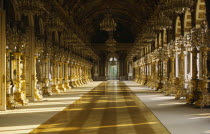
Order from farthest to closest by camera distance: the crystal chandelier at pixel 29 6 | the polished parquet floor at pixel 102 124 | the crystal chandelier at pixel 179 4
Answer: the crystal chandelier at pixel 179 4
the crystal chandelier at pixel 29 6
the polished parquet floor at pixel 102 124

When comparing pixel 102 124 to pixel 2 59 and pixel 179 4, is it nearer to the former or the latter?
pixel 2 59

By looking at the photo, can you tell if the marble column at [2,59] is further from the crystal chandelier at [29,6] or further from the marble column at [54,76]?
the marble column at [54,76]

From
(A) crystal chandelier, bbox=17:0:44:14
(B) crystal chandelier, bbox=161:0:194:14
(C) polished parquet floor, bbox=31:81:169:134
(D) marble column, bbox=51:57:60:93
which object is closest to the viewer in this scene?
(C) polished parquet floor, bbox=31:81:169:134

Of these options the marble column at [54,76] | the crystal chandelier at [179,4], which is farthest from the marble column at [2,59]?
the marble column at [54,76]

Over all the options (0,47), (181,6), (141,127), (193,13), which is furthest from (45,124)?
(193,13)

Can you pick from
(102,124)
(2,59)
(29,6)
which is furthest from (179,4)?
(2,59)

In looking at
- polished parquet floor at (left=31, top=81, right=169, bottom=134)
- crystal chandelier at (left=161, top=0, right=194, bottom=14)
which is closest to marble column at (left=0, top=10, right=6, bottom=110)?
polished parquet floor at (left=31, top=81, right=169, bottom=134)

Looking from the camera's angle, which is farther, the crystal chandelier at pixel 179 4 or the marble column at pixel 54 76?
the marble column at pixel 54 76

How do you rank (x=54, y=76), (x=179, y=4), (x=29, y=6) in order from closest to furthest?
(x=29, y=6) < (x=179, y=4) < (x=54, y=76)

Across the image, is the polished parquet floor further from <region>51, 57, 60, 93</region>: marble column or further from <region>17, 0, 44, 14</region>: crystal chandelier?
<region>51, 57, 60, 93</region>: marble column

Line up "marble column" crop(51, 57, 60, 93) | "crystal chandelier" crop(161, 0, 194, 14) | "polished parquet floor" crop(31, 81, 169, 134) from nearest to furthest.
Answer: "polished parquet floor" crop(31, 81, 169, 134) → "crystal chandelier" crop(161, 0, 194, 14) → "marble column" crop(51, 57, 60, 93)

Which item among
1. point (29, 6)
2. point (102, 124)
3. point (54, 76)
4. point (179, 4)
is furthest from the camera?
point (54, 76)

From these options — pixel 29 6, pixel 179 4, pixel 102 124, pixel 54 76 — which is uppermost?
pixel 179 4

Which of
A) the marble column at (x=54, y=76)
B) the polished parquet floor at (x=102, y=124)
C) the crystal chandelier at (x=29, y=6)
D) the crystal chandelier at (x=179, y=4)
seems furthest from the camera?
the marble column at (x=54, y=76)
